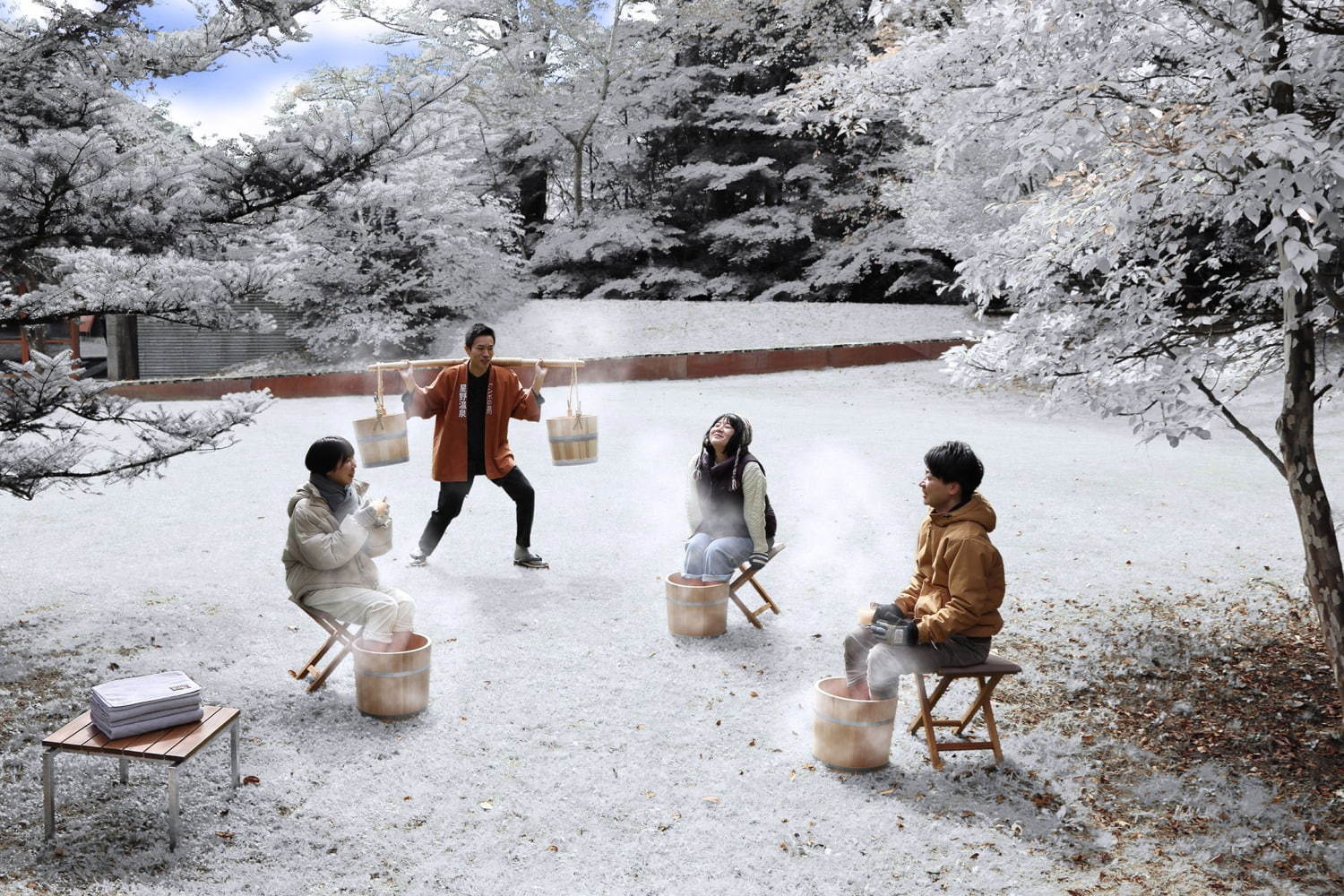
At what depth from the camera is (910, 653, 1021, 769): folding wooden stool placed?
4.55m

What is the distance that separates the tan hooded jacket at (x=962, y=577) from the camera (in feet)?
14.3

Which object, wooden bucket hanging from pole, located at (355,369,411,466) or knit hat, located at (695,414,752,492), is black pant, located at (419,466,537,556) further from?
knit hat, located at (695,414,752,492)

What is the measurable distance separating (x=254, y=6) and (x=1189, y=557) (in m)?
7.34

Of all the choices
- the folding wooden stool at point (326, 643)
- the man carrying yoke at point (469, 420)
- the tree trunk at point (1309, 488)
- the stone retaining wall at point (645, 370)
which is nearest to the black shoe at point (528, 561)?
the man carrying yoke at point (469, 420)

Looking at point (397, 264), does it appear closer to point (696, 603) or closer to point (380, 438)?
point (380, 438)

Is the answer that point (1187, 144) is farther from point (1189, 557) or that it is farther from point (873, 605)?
point (1189, 557)

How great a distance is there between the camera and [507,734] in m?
5.02

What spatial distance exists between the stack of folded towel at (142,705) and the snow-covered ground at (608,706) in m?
0.41

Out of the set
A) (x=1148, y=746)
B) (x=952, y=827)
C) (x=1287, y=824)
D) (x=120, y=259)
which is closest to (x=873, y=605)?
(x=952, y=827)

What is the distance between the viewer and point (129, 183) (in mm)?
5332

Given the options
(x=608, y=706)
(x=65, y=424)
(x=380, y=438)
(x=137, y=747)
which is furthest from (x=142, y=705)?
(x=380, y=438)

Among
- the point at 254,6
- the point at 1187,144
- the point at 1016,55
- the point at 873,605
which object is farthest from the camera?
the point at 254,6

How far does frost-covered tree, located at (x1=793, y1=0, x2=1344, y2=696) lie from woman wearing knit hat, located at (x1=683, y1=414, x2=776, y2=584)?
1.31m

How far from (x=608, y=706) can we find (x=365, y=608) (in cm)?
129
